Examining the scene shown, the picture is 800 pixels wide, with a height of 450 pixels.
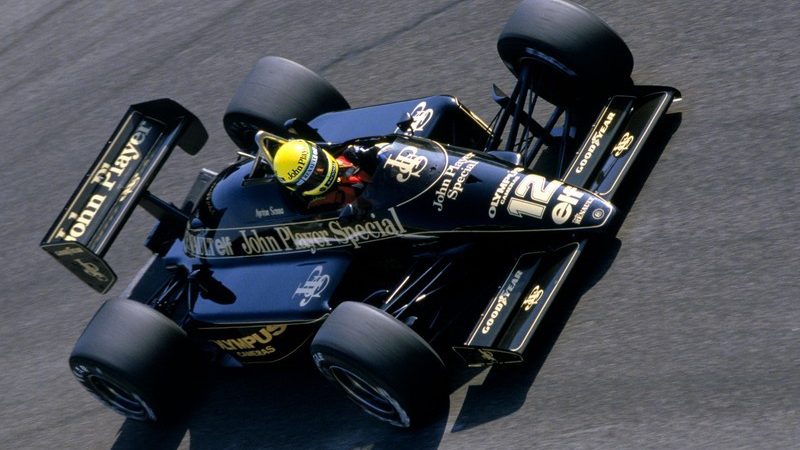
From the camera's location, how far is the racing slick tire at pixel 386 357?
6.26 meters

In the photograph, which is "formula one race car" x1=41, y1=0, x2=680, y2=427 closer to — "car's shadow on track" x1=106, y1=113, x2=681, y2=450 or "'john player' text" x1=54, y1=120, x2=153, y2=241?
"'john player' text" x1=54, y1=120, x2=153, y2=241

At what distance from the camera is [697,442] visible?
5.87 m

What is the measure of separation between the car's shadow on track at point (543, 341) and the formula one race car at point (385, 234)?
20 cm

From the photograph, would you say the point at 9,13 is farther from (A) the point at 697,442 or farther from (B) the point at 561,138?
(A) the point at 697,442

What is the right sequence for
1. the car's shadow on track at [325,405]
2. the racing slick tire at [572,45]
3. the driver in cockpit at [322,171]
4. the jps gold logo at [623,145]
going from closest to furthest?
the car's shadow on track at [325,405] < the driver in cockpit at [322,171] < the jps gold logo at [623,145] < the racing slick tire at [572,45]

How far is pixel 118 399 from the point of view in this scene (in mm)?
7703

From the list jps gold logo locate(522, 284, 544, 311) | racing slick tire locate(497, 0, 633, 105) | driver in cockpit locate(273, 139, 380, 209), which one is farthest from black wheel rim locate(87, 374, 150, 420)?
racing slick tire locate(497, 0, 633, 105)

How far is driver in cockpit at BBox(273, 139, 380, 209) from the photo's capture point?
6953 mm

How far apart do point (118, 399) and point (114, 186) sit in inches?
55.7

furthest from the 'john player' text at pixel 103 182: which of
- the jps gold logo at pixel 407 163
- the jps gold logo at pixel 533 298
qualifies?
the jps gold logo at pixel 533 298

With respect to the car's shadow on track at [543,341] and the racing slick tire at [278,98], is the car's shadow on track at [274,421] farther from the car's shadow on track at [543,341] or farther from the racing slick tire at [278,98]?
the racing slick tire at [278,98]

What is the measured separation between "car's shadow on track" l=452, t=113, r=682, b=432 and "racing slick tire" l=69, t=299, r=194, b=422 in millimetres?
1881

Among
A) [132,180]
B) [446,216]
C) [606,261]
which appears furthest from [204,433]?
[606,261]

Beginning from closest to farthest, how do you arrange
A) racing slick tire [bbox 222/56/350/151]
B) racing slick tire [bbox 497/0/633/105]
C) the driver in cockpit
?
the driver in cockpit → racing slick tire [bbox 497/0/633/105] → racing slick tire [bbox 222/56/350/151]
